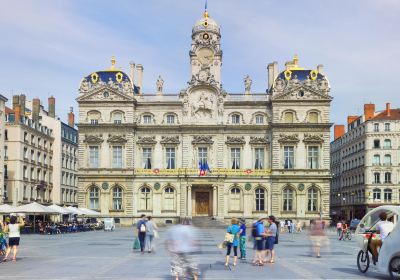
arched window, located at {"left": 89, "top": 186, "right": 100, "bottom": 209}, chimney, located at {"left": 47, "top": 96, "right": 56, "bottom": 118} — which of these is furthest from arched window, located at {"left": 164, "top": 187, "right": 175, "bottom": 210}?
chimney, located at {"left": 47, "top": 96, "right": 56, "bottom": 118}

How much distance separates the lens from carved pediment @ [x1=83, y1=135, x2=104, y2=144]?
74.8 m

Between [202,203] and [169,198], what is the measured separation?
13.2 ft

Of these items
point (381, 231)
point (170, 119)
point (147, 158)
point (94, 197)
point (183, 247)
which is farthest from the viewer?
point (170, 119)

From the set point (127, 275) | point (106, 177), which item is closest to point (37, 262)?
point (127, 275)

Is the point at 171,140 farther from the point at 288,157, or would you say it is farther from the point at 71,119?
the point at 71,119

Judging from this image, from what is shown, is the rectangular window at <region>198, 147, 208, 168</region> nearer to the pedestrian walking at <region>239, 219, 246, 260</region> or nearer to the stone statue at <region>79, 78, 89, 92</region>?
the stone statue at <region>79, 78, 89, 92</region>

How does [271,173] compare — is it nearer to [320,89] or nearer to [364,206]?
[320,89]

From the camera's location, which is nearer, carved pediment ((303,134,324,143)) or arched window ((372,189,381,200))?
carved pediment ((303,134,324,143))

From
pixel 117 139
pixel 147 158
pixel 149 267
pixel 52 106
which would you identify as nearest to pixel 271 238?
pixel 149 267

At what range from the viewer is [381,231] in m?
21.0

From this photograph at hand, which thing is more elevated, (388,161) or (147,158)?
(388,161)

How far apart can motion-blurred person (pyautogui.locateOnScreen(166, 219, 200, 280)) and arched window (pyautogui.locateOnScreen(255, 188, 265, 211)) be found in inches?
2226

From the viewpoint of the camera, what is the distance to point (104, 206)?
7488 centimetres

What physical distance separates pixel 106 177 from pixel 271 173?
19535 mm
